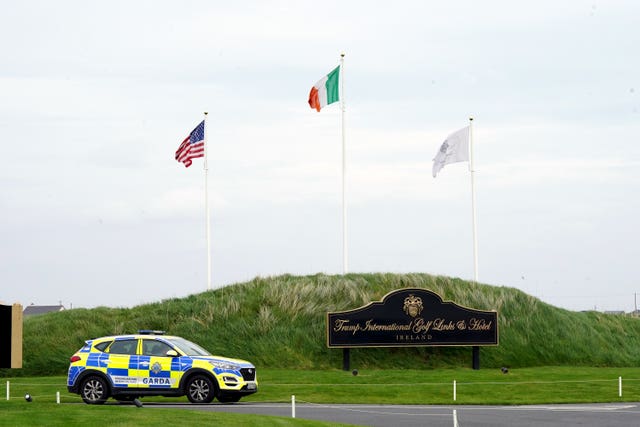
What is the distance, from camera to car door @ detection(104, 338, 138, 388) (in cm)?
2441

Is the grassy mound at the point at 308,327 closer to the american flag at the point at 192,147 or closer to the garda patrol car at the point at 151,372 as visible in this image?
the american flag at the point at 192,147

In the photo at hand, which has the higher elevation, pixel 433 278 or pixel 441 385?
pixel 433 278

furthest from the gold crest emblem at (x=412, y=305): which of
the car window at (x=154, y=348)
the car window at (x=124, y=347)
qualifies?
the car window at (x=124, y=347)

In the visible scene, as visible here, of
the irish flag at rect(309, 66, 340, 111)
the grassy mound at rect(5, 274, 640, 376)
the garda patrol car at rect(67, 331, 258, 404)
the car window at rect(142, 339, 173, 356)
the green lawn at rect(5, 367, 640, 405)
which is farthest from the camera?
the irish flag at rect(309, 66, 340, 111)

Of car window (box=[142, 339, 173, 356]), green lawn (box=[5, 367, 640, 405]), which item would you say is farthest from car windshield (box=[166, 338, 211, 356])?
green lawn (box=[5, 367, 640, 405])

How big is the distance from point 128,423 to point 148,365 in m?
6.89

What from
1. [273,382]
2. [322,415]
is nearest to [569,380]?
[273,382]

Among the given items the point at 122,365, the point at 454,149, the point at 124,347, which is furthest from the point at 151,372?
the point at 454,149

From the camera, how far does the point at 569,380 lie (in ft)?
105

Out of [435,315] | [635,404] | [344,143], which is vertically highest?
[344,143]

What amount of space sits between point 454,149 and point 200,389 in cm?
2123

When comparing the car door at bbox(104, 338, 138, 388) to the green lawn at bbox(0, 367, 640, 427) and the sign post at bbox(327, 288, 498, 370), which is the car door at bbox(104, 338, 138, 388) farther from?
the sign post at bbox(327, 288, 498, 370)

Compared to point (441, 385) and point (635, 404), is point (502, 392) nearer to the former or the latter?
point (441, 385)

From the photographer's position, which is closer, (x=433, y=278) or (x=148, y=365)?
(x=148, y=365)
